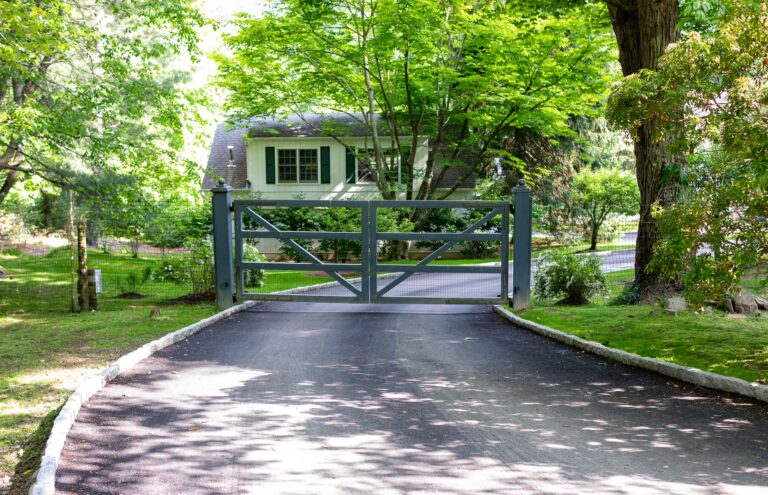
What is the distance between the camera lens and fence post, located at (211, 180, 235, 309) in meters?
12.3

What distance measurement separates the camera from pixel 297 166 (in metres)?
28.4

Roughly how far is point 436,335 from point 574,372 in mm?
2911

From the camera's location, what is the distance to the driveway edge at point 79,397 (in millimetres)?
4156

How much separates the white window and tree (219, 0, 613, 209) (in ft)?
15.4

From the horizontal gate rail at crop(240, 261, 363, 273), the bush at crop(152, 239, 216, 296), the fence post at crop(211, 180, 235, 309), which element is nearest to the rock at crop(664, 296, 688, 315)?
the horizontal gate rail at crop(240, 261, 363, 273)

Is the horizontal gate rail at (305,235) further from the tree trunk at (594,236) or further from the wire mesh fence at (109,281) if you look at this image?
the tree trunk at (594,236)

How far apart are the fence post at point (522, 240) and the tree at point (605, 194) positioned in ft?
48.0

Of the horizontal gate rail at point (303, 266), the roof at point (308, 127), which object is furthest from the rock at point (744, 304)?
the roof at point (308, 127)

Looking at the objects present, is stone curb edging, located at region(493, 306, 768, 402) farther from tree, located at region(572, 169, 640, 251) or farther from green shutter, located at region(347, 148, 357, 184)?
green shutter, located at region(347, 148, 357, 184)

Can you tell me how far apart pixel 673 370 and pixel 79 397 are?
594 centimetres

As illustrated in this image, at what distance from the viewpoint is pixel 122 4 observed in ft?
46.9

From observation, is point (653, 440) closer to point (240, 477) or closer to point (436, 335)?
point (240, 477)

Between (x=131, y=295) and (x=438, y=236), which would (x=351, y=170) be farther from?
(x=438, y=236)

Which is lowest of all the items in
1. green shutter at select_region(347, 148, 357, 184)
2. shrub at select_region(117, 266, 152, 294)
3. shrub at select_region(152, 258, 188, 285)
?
shrub at select_region(117, 266, 152, 294)
